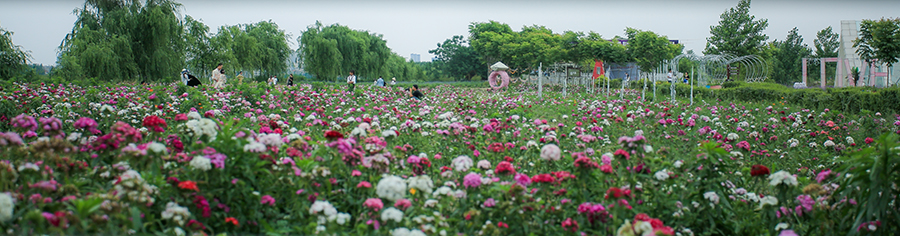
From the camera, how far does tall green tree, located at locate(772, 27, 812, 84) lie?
54.5 metres

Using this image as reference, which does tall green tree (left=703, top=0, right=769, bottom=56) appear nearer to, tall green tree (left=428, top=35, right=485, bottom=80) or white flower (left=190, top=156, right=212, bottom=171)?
tall green tree (left=428, top=35, right=485, bottom=80)

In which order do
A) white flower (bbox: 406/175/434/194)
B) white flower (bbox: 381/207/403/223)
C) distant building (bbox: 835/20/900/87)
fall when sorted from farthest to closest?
distant building (bbox: 835/20/900/87) < white flower (bbox: 406/175/434/194) < white flower (bbox: 381/207/403/223)

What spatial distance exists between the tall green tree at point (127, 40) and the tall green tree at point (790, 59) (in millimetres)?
54427

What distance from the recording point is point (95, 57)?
55.7ft

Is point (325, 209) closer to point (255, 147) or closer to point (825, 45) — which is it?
point (255, 147)

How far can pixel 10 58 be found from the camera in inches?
637

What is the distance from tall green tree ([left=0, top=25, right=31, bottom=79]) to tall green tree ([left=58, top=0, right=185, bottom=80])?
102 centimetres

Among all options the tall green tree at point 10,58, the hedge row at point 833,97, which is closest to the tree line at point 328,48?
the tall green tree at point 10,58

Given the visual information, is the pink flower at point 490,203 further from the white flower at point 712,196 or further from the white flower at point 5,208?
the white flower at point 5,208

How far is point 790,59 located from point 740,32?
23963 mm

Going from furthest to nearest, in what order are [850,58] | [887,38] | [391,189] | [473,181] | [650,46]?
[650,46] < [850,58] < [887,38] < [473,181] < [391,189]

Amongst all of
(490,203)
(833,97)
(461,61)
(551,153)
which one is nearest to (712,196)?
(551,153)

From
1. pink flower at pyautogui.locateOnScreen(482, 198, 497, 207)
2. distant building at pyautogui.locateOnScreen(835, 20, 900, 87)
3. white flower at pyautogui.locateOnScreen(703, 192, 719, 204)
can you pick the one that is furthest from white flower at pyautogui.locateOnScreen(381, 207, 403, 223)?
distant building at pyautogui.locateOnScreen(835, 20, 900, 87)

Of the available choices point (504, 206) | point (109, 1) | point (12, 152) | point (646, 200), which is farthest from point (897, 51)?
point (109, 1)
